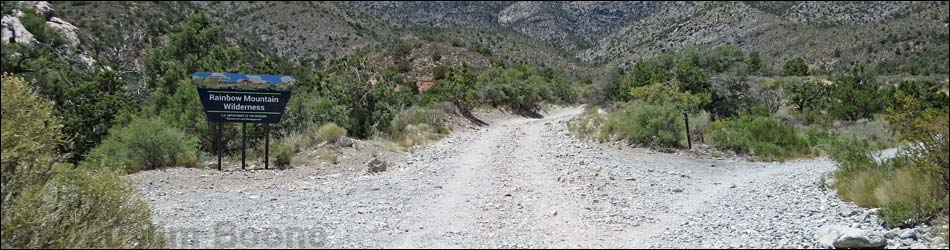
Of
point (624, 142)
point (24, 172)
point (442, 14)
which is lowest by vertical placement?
point (624, 142)

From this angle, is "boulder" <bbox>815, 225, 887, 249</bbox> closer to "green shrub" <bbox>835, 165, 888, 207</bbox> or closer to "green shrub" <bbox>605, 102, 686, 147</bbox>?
"green shrub" <bbox>835, 165, 888, 207</bbox>

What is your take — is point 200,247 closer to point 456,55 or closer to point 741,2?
point 456,55

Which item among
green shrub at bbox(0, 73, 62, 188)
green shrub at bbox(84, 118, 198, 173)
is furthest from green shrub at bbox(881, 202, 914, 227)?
green shrub at bbox(84, 118, 198, 173)

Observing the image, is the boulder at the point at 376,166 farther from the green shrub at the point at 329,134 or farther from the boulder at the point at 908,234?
the boulder at the point at 908,234

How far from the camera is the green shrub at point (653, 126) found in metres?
16.1

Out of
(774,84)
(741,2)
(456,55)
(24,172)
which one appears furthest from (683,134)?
(741,2)

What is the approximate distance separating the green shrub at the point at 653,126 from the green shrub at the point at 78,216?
12700mm

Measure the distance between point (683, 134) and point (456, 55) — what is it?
45.6 meters

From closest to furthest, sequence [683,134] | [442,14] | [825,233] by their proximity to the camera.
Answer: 1. [825,233]
2. [683,134]
3. [442,14]

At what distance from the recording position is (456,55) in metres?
61.0

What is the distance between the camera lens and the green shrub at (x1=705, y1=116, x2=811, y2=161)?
15.5m

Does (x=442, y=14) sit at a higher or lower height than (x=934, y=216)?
higher

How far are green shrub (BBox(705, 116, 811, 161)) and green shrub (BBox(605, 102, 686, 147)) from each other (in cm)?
110

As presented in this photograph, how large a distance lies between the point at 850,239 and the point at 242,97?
11152 millimetres
